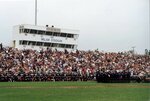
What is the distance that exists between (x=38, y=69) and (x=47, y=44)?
1296cm

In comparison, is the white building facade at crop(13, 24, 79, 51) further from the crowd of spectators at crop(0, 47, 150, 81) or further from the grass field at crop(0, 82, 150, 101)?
the grass field at crop(0, 82, 150, 101)

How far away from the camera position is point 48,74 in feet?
144

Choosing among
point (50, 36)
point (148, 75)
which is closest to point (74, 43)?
point (50, 36)

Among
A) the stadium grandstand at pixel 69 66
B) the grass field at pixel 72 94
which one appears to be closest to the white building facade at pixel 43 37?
the stadium grandstand at pixel 69 66

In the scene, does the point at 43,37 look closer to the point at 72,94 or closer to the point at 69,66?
the point at 69,66

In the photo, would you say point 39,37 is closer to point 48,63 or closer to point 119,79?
point 48,63

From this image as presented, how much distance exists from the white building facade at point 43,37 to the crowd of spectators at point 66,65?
5.22 metres

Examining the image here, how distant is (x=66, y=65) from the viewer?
48.2 m

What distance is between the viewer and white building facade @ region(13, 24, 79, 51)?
55.2 m

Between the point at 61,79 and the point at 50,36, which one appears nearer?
the point at 61,79

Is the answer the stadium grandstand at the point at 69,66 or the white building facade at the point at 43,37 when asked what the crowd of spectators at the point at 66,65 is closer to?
the stadium grandstand at the point at 69,66

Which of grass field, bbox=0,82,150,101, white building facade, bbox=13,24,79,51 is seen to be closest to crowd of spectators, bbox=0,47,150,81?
white building facade, bbox=13,24,79,51

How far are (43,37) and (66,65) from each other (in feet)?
33.3

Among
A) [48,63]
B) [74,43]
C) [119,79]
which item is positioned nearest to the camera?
[119,79]
